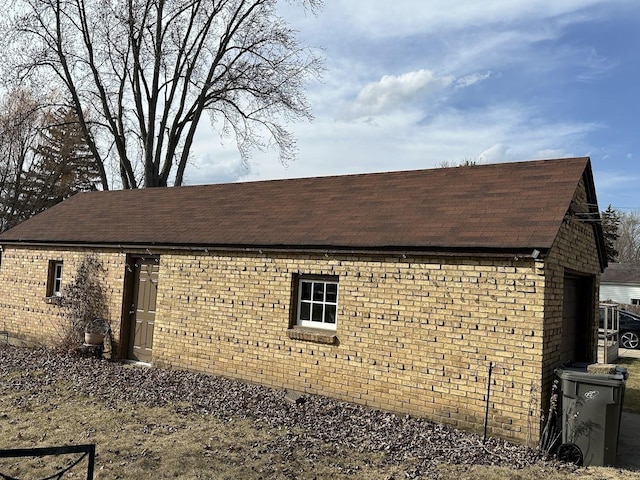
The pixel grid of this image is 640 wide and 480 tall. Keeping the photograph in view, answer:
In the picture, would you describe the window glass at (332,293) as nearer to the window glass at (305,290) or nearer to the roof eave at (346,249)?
the window glass at (305,290)

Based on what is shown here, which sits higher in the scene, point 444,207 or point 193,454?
point 444,207

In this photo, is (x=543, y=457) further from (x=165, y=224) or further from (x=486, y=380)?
(x=165, y=224)

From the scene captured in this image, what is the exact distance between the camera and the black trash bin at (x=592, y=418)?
609 centimetres

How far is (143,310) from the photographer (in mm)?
11336

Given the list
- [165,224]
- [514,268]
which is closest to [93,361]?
[165,224]

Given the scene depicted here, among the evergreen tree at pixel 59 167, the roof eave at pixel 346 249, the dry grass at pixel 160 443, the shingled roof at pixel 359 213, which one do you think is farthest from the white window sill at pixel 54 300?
the evergreen tree at pixel 59 167

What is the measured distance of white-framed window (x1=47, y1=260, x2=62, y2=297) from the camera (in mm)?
12945

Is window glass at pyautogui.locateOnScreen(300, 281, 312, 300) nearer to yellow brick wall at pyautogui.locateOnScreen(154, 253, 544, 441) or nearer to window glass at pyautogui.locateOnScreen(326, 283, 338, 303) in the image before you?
yellow brick wall at pyautogui.locateOnScreen(154, 253, 544, 441)

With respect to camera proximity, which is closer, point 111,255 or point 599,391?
point 599,391

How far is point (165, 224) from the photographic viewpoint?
11.7 metres

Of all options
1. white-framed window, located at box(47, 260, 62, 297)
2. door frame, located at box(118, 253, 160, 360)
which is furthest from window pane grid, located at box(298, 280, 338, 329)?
white-framed window, located at box(47, 260, 62, 297)

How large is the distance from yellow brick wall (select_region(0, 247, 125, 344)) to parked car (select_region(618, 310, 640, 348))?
18.4 m

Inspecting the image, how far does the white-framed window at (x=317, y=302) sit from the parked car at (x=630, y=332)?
16.1 m

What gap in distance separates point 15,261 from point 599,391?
14.0m
